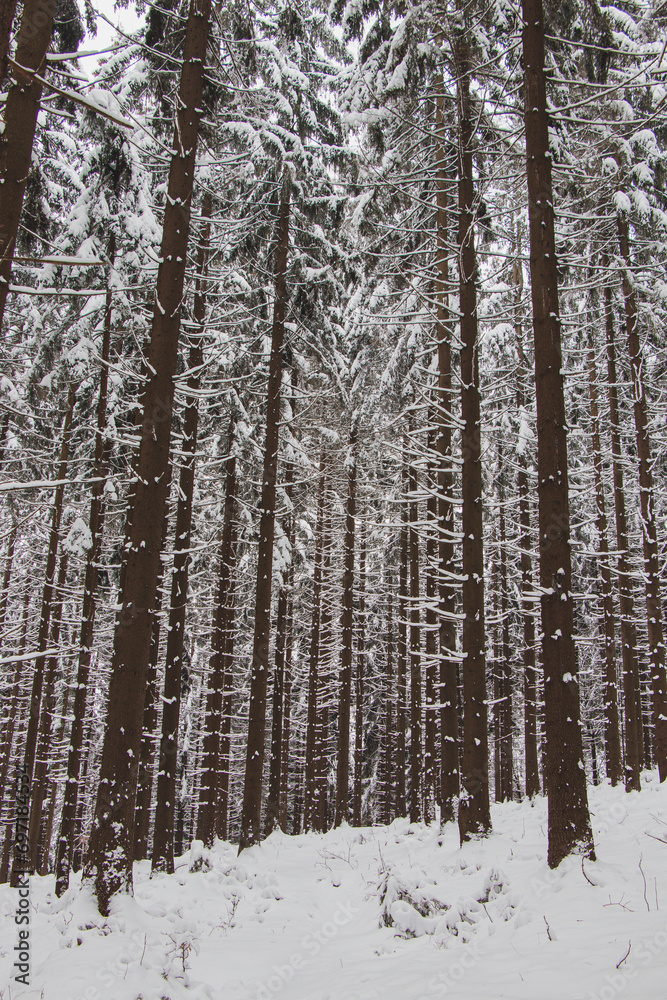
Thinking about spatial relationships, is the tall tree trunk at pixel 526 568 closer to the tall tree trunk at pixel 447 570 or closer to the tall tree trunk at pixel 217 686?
the tall tree trunk at pixel 447 570

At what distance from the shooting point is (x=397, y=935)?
19.3ft

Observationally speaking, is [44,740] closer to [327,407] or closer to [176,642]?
[176,642]

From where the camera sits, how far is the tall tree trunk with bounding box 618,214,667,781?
13.9m

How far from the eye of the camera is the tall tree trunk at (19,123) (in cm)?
353

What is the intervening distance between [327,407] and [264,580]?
11.2 metres

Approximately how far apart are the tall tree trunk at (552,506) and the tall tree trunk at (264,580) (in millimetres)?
6894

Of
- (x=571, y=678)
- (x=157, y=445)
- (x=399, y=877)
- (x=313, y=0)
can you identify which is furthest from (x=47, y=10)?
(x=313, y=0)

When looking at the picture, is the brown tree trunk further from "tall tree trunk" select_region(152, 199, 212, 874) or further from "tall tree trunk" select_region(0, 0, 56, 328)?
"tall tree trunk" select_region(0, 0, 56, 328)

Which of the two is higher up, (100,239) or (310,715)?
(100,239)

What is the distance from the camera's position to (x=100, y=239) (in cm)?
1129

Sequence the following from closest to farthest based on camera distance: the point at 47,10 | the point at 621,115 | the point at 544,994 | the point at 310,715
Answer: the point at 544,994
the point at 47,10
the point at 621,115
the point at 310,715

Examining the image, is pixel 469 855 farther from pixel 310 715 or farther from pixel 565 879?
pixel 310 715

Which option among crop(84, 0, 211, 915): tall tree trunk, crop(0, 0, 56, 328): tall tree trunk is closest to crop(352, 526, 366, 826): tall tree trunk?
crop(84, 0, 211, 915): tall tree trunk

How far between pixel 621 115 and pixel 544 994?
16.4 m
